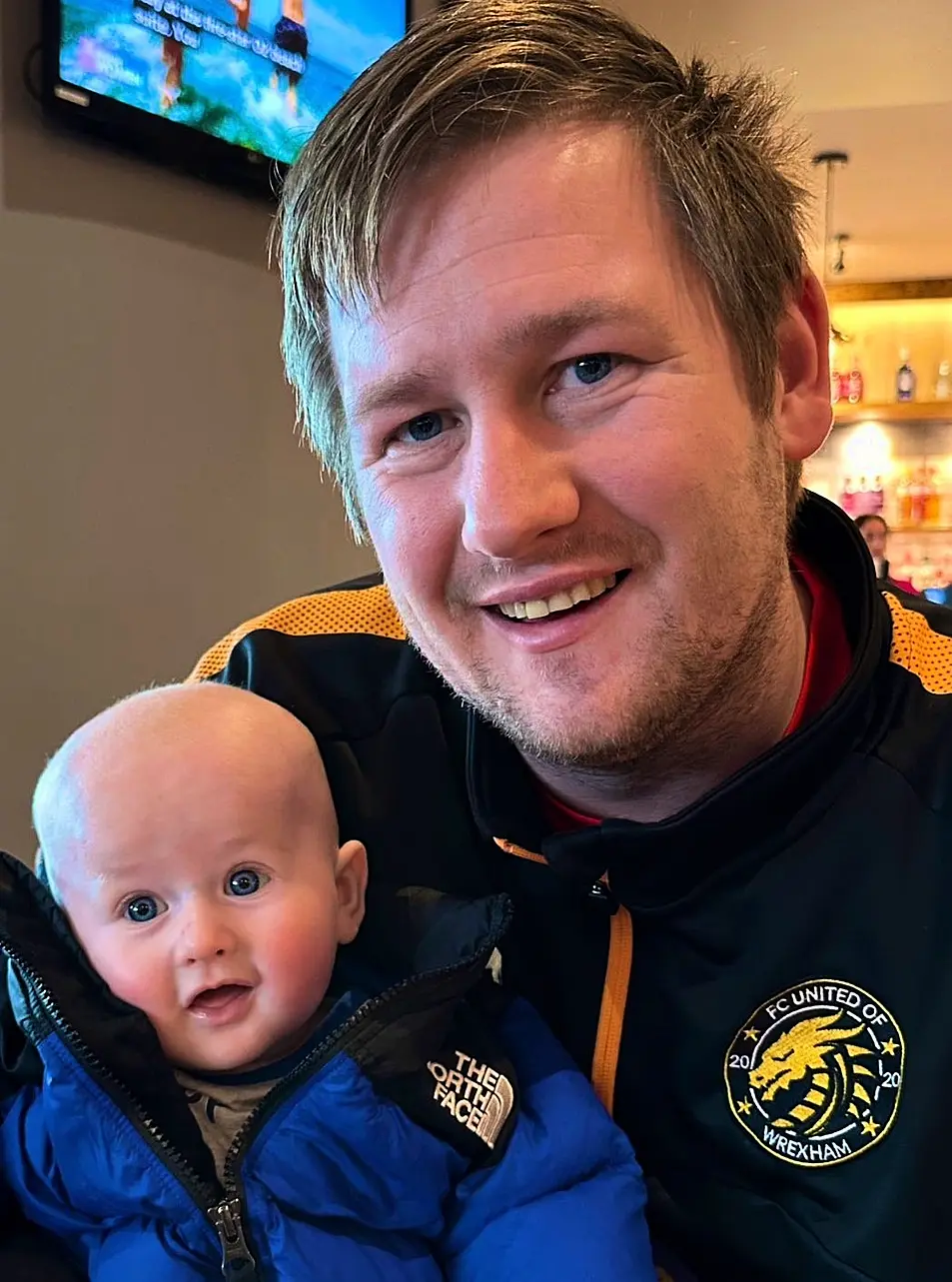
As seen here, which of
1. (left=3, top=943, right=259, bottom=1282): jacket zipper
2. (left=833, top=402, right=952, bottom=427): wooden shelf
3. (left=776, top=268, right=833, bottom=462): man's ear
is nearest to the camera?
(left=3, top=943, right=259, bottom=1282): jacket zipper

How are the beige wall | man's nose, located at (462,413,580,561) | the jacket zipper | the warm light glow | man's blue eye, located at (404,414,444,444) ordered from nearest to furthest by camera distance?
the jacket zipper
man's nose, located at (462,413,580,561)
man's blue eye, located at (404,414,444,444)
the beige wall
the warm light glow

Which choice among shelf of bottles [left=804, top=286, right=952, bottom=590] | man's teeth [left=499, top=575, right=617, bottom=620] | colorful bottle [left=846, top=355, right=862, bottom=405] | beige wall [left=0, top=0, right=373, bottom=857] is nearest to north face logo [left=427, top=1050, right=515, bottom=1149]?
man's teeth [left=499, top=575, right=617, bottom=620]

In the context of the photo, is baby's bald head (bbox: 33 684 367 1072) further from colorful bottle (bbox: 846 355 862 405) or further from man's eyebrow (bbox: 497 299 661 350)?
colorful bottle (bbox: 846 355 862 405)

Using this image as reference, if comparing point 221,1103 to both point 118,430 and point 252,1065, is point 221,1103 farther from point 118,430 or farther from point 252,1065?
point 118,430

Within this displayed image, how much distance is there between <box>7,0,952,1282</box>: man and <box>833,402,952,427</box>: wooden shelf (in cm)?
577

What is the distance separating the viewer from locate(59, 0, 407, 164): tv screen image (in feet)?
6.49

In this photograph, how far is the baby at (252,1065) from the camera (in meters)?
0.85

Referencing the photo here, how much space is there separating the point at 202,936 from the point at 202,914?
18 mm

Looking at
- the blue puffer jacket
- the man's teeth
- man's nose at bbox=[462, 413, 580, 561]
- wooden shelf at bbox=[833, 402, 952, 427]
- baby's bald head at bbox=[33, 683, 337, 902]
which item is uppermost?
wooden shelf at bbox=[833, 402, 952, 427]

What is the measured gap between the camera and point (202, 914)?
36.1 inches

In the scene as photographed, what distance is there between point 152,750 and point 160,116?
5.11 feet

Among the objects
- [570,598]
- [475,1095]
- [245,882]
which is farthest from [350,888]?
[570,598]

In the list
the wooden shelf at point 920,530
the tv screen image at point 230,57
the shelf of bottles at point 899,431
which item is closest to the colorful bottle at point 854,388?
the shelf of bottles at point 899,431

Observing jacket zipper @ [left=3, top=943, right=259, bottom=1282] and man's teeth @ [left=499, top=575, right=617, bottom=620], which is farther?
man's teeth @ [left=499, top=575, right=617, bottom=620]
